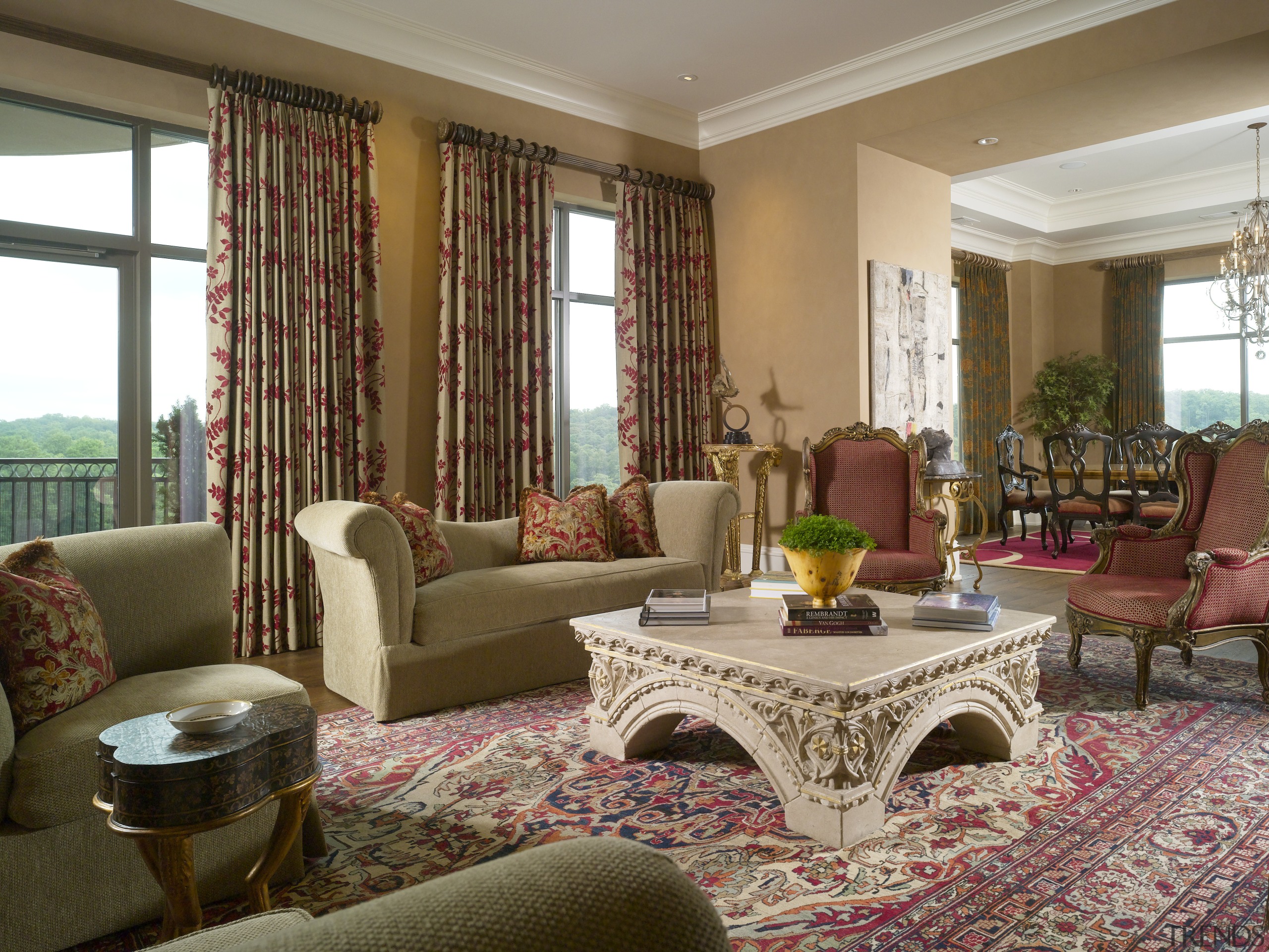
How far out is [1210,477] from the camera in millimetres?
3805

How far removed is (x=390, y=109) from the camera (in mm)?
4879

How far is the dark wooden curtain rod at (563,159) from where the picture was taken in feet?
16.6

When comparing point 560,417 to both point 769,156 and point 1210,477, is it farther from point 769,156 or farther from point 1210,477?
point 1210,477

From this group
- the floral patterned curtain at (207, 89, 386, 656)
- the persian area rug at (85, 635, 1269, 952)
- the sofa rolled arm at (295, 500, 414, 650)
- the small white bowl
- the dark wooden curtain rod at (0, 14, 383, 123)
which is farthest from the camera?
the floral patterned curtain at (207, 89, 386, 656)

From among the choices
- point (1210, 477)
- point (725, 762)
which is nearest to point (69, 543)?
point (725, 762)

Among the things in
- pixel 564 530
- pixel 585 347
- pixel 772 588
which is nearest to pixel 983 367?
pixel 585 347

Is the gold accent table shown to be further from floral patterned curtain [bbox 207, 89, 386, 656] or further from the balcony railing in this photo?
the balcony railing

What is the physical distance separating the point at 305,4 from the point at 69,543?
131 inches

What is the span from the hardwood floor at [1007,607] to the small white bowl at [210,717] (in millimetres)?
1787

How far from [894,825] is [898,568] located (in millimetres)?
2018

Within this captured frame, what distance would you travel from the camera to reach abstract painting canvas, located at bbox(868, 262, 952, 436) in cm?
583

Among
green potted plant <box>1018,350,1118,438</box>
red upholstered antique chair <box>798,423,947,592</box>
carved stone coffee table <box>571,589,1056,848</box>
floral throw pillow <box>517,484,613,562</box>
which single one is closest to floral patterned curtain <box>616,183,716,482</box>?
red upholstered antique chair <box>798,423,947,592</box>

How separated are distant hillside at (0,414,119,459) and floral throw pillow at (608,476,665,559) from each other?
95.1 inches

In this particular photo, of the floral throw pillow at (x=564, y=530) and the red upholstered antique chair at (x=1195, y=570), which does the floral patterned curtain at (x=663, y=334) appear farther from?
the red upholstered antique chair at (x=1195, y=570)
